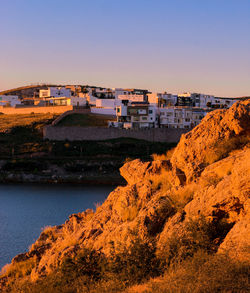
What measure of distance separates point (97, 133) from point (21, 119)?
15078 millimetres

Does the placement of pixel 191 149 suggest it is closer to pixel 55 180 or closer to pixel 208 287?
pixel 208 287

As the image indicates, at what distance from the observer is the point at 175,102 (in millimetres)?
81312

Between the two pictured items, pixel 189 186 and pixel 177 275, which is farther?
pixel 189 186

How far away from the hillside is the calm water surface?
793cm

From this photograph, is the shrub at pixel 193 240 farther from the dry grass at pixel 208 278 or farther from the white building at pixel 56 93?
the white building at pixel 56 93

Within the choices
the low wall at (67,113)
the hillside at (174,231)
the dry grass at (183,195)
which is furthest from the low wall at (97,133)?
the dry grass at (183,195)

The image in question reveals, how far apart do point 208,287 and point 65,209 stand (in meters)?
27.2

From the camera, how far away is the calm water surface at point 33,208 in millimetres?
21120

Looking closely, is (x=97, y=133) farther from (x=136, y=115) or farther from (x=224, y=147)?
(x=224, y=147)

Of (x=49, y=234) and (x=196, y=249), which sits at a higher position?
(x=196, y=249)

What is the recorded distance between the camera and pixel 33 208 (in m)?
32.2

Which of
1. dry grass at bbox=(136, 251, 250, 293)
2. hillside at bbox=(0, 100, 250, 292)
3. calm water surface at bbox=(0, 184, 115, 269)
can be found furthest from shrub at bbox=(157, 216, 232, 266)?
calm water surface at bbox=(0, 184, 115, 269)

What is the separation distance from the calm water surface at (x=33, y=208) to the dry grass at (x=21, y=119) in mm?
19951

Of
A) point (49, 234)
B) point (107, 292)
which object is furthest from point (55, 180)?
point (107, 292)
